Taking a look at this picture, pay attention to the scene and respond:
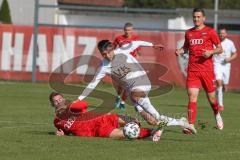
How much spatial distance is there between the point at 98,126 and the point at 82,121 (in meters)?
0.28

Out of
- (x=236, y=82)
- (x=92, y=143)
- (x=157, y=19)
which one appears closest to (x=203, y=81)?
(x=92, y=143)

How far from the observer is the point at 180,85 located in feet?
107

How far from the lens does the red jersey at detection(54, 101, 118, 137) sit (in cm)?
1348

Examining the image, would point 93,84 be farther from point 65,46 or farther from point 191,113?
point 65,46

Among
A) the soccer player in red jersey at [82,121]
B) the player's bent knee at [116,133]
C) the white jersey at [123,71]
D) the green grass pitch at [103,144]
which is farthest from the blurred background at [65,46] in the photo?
the player's bent knee at [116,133]

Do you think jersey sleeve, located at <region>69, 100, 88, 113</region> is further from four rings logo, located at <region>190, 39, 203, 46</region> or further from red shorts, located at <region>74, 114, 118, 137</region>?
four rings logo, located at <region>190, 39, 203, 46</region>

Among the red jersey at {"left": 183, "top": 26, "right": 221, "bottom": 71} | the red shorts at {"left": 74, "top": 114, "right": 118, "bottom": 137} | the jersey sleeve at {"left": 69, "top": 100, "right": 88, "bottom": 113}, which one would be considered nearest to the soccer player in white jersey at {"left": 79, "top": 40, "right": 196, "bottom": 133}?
the jersey sleeve at {"left": 69, "top": 100, "right": 88, "bottom": 113}

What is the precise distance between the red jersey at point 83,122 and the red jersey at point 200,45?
2.53 m

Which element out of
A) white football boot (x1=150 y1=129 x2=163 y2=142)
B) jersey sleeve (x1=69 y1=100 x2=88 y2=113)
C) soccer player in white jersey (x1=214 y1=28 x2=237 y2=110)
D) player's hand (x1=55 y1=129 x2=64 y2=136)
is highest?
jersey sleeve (x1=69 y1=100 x2=88 y2=113)

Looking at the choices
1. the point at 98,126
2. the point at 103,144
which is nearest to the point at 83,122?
the point at 98,126

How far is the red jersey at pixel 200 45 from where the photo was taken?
1536 cm

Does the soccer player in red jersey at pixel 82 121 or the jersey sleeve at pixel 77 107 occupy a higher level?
the jersey sleeve at pixel 77 107

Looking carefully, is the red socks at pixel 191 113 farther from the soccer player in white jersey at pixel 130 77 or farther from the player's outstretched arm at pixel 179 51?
the player's outstretched arm at pixel 179 51

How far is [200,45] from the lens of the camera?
50.4 feet
